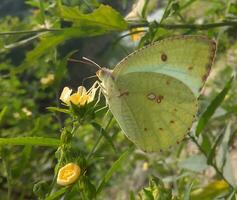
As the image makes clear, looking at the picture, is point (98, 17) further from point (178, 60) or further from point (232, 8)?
point (232, 8)

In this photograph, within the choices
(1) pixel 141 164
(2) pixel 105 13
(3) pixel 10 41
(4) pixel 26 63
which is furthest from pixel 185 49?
(1) pixel 141 164

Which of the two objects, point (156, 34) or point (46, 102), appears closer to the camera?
point (156, 34)

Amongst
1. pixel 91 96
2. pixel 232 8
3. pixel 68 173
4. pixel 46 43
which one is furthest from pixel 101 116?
pixel 68 173

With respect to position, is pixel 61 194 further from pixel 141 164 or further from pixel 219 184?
pixel 141 164

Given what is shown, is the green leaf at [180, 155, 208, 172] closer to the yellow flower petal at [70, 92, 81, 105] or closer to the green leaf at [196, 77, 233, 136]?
the green leaf at [196, 77, 233, 136]

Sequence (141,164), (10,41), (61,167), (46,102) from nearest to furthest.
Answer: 1. (61,167)
2. (10,41)
3. (141,164)
4. (46,102)

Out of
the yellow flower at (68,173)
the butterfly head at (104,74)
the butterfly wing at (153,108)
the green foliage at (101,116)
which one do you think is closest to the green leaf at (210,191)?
the green foliage at (101,116)

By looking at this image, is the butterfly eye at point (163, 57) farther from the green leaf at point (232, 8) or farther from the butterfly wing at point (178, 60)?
the green leaf at point (232, 8)
